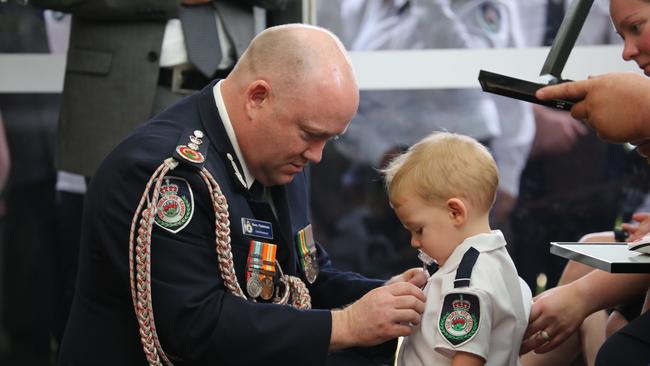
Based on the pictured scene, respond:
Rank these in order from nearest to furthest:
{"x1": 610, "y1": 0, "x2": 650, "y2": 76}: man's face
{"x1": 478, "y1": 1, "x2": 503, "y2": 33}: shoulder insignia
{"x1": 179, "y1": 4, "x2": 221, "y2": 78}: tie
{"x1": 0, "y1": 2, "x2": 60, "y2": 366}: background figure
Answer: {"x1": 610, "y1": 0, "x2": 650, "y2": 76}: man's face, {"x1": 179, "y1": 4, "x2": 221, "y2": 78}: tie, {"x1": 478, "y1": 1, "x2": 503, "y2": 33}: shoulder insignia, {"x1": 0, "y1": 2, "x2": 60, "y2": 366}: background figure

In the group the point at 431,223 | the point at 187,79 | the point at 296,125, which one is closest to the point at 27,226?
the point at 187,79

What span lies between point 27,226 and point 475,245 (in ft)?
7.41

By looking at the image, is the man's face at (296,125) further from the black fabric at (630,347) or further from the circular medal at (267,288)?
the black fabric at (630,347)

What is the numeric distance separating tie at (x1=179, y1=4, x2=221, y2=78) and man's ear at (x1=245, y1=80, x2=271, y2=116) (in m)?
0.89

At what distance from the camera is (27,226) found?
3918mm

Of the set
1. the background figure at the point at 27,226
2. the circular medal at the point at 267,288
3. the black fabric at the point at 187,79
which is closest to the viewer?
the circular medal at the point at 267,288

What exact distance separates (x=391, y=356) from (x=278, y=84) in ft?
2.37

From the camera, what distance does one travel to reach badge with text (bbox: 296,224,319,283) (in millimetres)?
2443

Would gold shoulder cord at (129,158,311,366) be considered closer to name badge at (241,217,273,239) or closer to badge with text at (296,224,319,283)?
name badge at (241,217,273,239)

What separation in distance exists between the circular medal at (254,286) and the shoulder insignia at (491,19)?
1.93 m

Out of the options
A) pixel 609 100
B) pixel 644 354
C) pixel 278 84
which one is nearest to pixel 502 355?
pixel 644 354

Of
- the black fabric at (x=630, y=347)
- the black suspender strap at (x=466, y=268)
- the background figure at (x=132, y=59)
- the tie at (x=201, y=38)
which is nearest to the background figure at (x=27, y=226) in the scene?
the background figure at (x=132, y=59)

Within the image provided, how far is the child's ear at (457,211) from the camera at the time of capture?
2.18m

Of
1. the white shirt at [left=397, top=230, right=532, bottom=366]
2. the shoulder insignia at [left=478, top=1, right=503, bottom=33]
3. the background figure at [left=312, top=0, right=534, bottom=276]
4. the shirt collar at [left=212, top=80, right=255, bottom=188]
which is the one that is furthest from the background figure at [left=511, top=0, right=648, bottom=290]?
the shirt collar at [left=212, top=80, right=255, bottom=188]
